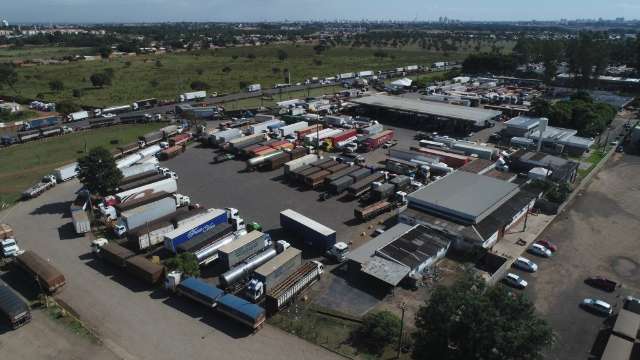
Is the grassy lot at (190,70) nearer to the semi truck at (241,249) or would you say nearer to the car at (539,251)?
the semi truck at (241,249)

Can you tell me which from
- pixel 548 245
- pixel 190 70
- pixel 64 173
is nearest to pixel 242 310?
pixel 548 245

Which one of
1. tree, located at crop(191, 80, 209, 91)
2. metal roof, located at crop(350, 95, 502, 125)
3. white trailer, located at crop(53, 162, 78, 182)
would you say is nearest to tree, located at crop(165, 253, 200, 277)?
white trailer, located at crop(53, 162, 78, 182)

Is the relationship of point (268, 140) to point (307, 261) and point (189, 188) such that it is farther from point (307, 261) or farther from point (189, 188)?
point (307, 261)

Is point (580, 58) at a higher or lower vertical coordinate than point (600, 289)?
higher

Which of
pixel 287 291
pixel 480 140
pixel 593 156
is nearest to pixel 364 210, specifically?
pixel 287 291

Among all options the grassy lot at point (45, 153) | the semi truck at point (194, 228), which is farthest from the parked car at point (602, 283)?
the grassy lot at point (45, 153)

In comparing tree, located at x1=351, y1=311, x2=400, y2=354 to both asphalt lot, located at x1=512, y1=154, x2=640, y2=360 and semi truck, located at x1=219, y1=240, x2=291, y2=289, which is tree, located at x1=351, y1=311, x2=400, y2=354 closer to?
asphalt lot, located at x1=512, y1=154, x2=640, y2=360

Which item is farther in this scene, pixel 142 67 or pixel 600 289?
pixel 142 67
